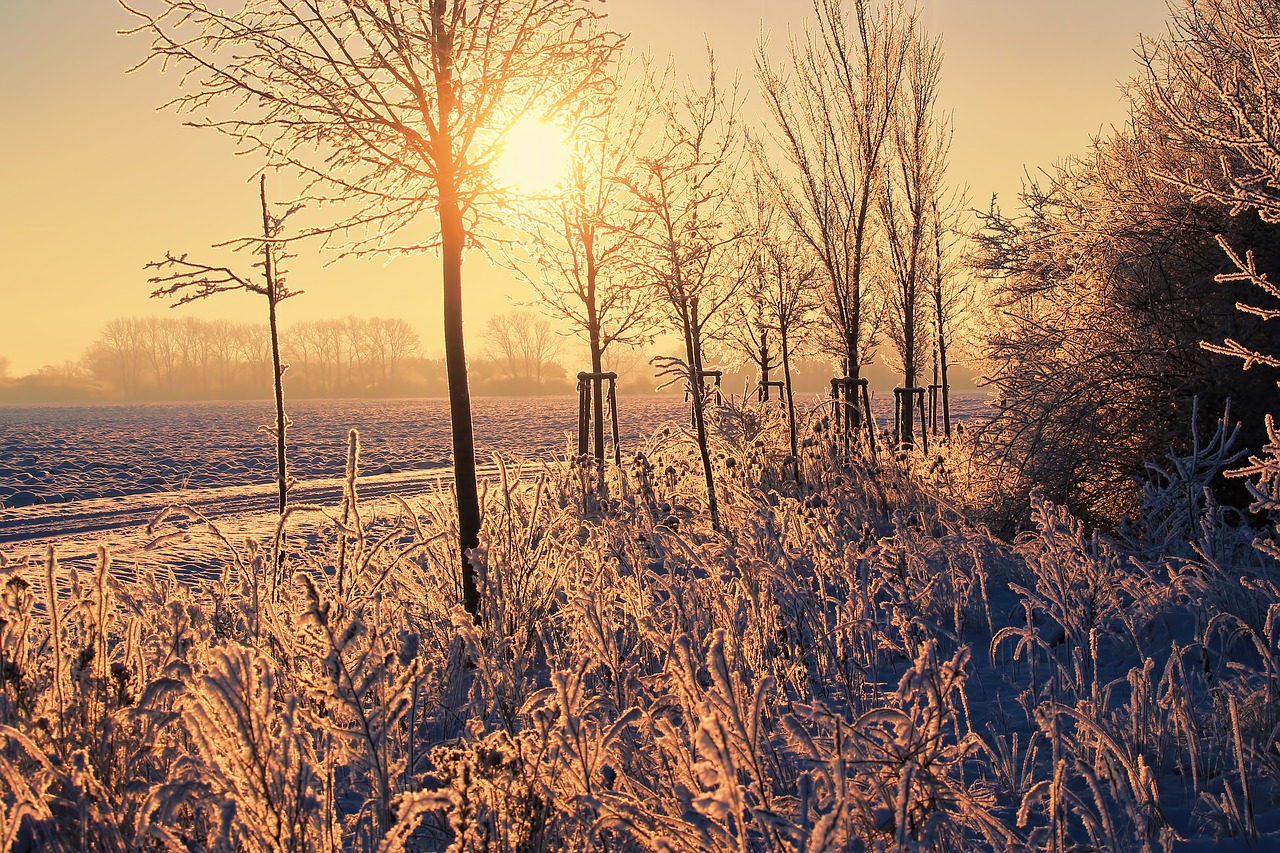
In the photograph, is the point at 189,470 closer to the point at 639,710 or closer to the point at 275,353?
the point at 275,353

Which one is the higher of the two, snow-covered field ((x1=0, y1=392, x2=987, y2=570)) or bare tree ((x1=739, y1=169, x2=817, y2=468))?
bare tree ((x1=739, y1=169, x2=817, y2=468))

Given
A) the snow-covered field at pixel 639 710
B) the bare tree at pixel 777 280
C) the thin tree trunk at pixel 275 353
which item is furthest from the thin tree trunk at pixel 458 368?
the bare tree at pixel 777 280

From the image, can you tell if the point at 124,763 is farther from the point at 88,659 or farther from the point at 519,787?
the point at 519,787

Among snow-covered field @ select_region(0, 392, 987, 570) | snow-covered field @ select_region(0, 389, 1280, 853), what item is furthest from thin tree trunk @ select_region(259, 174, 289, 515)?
snow-covered field @ select_region(0, 389, 1280, 853)

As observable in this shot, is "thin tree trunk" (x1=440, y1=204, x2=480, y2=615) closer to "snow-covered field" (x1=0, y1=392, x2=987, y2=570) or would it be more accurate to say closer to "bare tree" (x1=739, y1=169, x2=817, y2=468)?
"snow-covered field" (x1=0, y1=392, x2=987, y2=570)

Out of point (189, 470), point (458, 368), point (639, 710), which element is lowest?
point (189, 470)

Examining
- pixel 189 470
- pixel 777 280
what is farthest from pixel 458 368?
pixel 189 470

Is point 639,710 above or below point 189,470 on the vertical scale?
above

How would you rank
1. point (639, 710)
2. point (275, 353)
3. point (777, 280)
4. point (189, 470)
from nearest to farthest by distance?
point (639, 710) → point (275, 353) → point (777, 280) → point (189, 470)

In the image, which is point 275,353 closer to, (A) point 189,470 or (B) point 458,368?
(B) point 458,368

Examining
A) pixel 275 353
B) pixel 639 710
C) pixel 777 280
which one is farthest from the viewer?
pixel 777 280

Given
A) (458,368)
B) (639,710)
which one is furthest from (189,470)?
(639,710)

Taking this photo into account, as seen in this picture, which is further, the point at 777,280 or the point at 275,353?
the point at 777,280

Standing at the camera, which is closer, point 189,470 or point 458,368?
point 458,368
